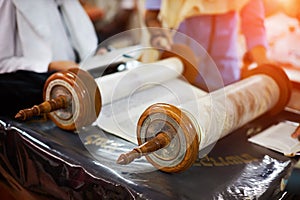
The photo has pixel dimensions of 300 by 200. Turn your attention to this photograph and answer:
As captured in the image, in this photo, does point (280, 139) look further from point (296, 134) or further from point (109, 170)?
point (109, 170)

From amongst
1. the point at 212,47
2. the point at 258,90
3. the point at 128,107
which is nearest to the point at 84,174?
the point at 128,107

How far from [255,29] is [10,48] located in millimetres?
859

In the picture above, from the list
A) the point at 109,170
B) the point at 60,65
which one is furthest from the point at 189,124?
the point at 60,65

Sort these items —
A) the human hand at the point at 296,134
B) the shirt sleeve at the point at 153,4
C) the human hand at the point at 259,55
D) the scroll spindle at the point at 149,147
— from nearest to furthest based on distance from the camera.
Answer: the scroll spindle at the point at 149,147 → the human hand at the point at 296,134 → the human hand at the point at 259,55 → the shirt sleeve at the point at 153,4

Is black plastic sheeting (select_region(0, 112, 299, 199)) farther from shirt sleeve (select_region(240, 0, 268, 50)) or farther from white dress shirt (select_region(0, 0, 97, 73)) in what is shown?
shirt sleeve (select_region(240, 0, 268, 50))

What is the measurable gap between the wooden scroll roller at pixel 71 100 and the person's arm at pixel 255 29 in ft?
2.32

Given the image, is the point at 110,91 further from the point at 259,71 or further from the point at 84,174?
the point at 259,71

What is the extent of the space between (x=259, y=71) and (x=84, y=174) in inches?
25.2

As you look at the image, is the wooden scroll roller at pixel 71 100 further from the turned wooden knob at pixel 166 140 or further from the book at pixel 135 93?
the turned wooden knob at pixel 166 140

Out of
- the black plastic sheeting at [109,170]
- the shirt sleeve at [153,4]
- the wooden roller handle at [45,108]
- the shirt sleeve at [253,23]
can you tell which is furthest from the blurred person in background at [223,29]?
the wooden roller handle at [45,108]

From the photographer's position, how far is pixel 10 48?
1134 millimetres

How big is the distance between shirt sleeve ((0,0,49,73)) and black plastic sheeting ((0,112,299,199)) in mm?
212

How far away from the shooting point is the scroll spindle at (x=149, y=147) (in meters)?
0.71

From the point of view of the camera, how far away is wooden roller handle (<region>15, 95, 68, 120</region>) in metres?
0.86
